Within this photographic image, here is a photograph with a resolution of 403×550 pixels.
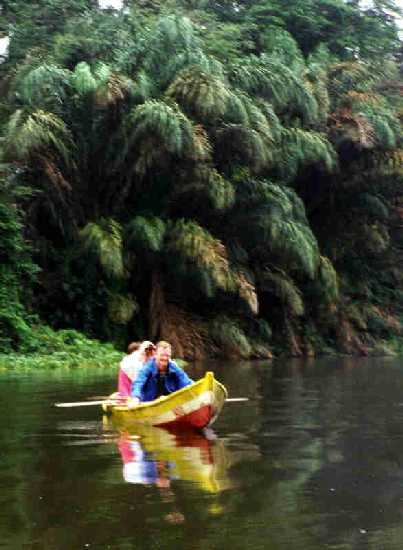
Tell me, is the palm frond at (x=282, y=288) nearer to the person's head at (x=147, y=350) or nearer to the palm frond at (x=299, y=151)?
the palm frond at (x=299, y=151)

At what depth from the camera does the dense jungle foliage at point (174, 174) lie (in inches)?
1040

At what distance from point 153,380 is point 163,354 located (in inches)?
24.4

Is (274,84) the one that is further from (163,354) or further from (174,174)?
(163,354)

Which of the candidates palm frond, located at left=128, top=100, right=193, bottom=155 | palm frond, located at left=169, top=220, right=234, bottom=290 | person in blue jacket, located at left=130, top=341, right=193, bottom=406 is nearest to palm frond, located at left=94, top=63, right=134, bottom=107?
palm frond, located at left=128, top=100, right=193, bottom=155

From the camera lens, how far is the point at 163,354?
12.6 meters

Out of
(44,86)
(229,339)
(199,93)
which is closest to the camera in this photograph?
(44,86)

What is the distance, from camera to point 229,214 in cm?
2989

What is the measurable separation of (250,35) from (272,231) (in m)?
9.22

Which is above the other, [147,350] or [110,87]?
[110,87]

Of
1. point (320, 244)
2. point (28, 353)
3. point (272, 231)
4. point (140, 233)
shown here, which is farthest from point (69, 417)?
point (320, 244)

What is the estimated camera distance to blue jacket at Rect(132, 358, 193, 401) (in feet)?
Result: 42.7

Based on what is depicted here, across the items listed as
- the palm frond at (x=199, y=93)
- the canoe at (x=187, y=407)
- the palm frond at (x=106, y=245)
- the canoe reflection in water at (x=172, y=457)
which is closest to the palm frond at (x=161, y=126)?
the palm frond at (x=199, y=93)

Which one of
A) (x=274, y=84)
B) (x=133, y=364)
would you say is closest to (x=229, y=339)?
(x=274, y=84)

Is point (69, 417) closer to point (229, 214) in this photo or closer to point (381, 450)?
point (381, 450)
